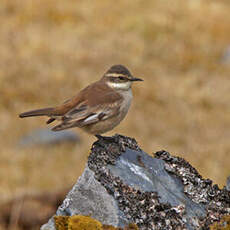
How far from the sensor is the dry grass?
15.1 m

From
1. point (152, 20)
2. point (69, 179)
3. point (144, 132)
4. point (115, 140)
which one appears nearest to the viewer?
point (115, 140)

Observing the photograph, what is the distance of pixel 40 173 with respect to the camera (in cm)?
1410

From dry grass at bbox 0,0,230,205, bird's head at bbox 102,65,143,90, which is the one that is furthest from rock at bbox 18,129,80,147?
bird's head at bbox 102,65,143,90

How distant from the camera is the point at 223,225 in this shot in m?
4.12

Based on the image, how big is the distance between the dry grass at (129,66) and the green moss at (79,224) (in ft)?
29.4

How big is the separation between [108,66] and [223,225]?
700 inches


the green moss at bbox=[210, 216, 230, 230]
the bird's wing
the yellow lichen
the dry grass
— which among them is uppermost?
the yellow lichen

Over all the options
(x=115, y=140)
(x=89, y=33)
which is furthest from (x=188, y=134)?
(x=115, y=140)

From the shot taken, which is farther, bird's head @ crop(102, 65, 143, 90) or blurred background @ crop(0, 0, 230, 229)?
blurred background @ crop(0, 0, 230, 229)

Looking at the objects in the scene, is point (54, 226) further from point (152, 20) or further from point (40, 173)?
point (152, 20)

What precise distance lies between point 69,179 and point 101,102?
7.32m

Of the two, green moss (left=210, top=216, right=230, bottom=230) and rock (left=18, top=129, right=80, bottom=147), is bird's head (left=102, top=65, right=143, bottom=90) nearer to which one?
green moss (left=210, top=216, right=230, bottom=230)

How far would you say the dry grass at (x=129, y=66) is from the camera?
15.1 meters

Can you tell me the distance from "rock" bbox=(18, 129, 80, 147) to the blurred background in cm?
4
